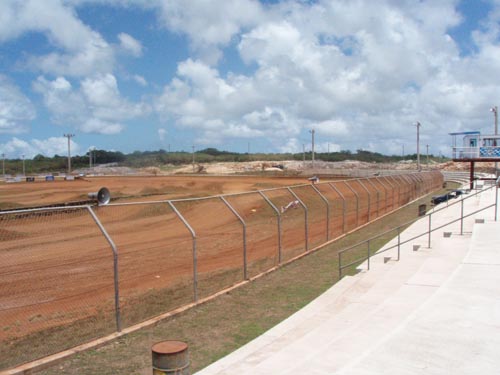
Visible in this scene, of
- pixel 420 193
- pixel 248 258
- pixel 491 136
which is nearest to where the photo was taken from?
pixel 248 258

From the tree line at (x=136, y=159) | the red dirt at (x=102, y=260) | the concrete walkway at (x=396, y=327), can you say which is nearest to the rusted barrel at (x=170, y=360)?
the concrete walkway at (x=396, y=327)

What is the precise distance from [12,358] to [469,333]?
678cm

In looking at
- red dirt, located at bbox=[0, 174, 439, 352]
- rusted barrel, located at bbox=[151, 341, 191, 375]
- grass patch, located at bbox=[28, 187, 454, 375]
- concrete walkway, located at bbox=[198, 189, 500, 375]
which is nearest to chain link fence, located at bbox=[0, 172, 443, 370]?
red dirt, located at bbox=[0, 174, 439, 352]

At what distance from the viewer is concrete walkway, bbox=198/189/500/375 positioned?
21.3 feet

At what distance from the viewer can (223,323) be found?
9453mm

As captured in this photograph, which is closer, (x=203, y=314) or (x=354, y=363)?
(x=354, y=363)

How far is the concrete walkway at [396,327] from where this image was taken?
6492 millimetres

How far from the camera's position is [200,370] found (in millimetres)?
7031

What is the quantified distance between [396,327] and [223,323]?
3249 mm

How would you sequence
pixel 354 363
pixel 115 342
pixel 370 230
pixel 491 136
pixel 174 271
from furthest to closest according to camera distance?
pixel 491 136, pixel 370 230, pixel 174 271, pixel 115 342, pixel 354 363

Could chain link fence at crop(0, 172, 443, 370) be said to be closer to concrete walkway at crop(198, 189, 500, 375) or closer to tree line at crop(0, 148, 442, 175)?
concrete walkway at crop(198, 189, 500, 375)

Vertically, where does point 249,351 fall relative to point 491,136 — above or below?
below

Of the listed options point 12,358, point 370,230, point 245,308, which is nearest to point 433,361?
point 245,308

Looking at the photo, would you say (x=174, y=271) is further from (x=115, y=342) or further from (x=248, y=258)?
(x=115, y=342)
